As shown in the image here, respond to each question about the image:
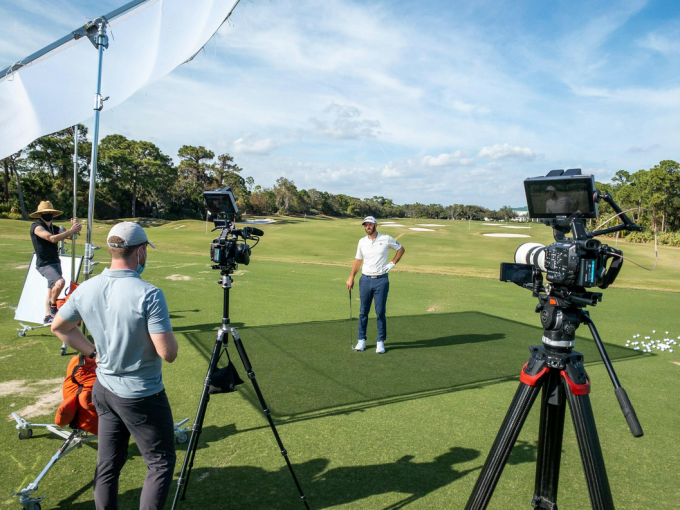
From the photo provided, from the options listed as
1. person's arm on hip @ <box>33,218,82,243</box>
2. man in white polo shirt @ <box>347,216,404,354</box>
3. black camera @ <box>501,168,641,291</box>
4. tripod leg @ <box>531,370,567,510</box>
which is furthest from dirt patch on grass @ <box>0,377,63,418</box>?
black camera @ <box>501,168,641,291</box>

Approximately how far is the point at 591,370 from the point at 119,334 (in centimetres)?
553

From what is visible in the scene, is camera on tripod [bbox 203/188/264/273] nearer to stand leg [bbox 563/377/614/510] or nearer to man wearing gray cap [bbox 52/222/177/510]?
man wearing gray cap [bbox 52/222/177/510]

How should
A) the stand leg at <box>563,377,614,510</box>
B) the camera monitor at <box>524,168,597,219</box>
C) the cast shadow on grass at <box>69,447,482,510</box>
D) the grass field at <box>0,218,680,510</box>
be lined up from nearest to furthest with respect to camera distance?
the stand leg at <box>563,377,614,510</box> < the camera monitor at <box>524,168,597,219</box> < the cast shadow on grass at <box>69,447,482,510</box> < the grass field at <box>0,218,680,510</box>

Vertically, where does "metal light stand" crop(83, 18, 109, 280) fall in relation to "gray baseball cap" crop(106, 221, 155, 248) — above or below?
above

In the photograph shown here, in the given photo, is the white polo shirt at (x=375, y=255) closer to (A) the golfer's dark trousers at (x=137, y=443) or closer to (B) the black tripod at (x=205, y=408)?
(B) the black tripod at (x=205, y=408)

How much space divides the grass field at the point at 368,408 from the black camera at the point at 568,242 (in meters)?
1.68

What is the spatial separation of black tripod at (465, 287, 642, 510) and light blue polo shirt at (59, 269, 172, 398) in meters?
1.90

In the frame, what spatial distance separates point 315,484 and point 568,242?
2.31m

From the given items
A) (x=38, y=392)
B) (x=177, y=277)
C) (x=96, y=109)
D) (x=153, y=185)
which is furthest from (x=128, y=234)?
(x=153, y=185)

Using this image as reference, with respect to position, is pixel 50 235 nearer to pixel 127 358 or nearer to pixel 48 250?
pixel 48 250

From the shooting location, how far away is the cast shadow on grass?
2.82 metres

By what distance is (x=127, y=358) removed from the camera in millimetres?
2289

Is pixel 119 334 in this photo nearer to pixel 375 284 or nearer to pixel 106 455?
pixel 106 455

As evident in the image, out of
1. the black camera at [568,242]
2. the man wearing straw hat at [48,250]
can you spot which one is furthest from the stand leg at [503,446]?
the man wearing straw hat at [48,250]
